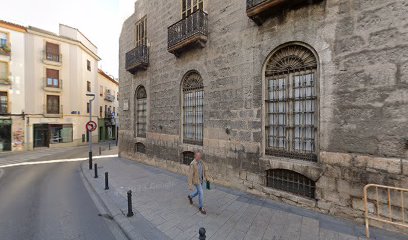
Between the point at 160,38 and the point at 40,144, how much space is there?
66.6 ft

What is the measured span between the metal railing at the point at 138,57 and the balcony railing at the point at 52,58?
48.8ft

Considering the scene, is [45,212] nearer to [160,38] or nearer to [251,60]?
[251,60]

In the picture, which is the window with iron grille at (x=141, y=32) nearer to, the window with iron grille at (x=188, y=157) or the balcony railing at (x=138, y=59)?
the balcony railing at (x=138, y=59)

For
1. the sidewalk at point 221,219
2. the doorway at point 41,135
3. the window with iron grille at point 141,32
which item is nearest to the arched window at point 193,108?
the sidewalk at point 221,219

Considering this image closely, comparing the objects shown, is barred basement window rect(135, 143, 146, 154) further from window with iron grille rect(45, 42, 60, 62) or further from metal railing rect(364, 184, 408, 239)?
window with iron grille rect(45, 42, 60, 62)

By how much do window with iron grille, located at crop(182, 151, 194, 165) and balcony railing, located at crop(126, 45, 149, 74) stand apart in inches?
244

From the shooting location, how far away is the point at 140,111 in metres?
13.1

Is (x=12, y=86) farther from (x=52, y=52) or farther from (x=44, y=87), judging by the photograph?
(x=52, y=52)

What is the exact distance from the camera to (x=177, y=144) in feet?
32.0

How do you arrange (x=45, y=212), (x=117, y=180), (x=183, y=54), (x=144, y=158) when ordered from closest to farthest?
1. (x=45, y=212)
2. (x=117, y=180)
3. (x=183, y=54)
4. (x=144, y=158)

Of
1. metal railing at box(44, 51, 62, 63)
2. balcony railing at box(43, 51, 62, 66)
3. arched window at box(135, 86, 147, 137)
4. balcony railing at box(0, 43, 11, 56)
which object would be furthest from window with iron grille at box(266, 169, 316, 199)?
metal railing at box(44, 51, 62, 63)

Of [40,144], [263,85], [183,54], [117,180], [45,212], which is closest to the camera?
[45,212]

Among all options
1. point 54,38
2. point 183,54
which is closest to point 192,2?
point 183,54

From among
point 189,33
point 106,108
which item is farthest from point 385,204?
point 106,108
